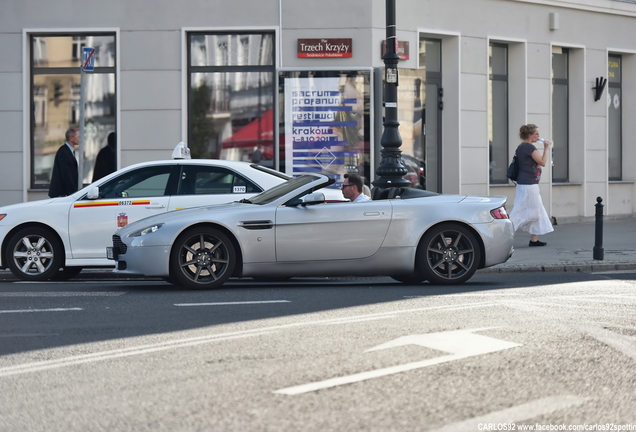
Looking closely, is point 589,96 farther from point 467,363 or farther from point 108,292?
point 467,363

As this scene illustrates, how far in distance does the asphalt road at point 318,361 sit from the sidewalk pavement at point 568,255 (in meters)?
3.20

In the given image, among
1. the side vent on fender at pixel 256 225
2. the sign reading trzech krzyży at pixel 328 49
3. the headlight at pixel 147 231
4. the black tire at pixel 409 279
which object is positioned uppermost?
the sign reading trzech krzyży at pixel 328 49

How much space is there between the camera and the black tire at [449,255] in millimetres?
10117

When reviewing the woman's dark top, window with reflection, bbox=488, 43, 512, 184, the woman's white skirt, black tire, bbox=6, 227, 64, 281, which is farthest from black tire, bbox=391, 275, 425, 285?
window with reflection, bbox=488, 43, 512, 184

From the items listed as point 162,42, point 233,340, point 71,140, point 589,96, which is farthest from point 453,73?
point 233,340

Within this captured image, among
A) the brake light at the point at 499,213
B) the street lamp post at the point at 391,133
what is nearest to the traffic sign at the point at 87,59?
the street lamp post at the point at 391,133

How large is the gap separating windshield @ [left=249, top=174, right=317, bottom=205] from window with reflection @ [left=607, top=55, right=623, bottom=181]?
13.8m

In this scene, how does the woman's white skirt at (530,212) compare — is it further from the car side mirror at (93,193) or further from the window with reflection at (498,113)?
the car side mirror at (93,193)

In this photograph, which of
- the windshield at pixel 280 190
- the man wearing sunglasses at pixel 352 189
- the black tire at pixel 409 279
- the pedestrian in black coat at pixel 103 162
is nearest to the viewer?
the windshield at pixel 280 190

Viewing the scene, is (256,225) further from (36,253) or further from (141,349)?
(141,349)

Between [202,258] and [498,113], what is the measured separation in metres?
12.1

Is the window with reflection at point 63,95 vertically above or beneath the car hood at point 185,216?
above

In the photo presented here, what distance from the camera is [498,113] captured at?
20.5 m

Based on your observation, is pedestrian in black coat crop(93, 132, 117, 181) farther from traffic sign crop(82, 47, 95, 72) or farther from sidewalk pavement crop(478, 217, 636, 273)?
sidewalk pavement crop(478, 217, 636, 273)
